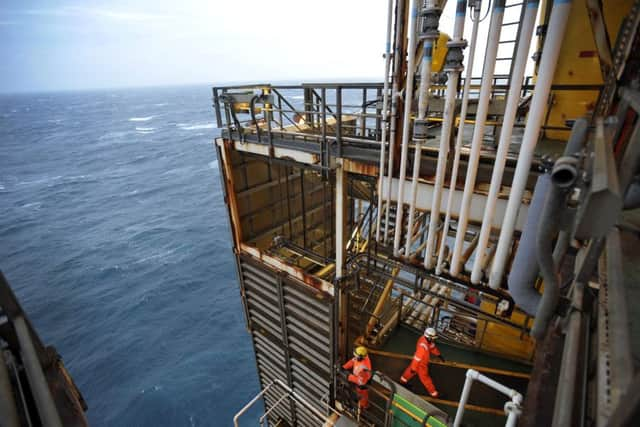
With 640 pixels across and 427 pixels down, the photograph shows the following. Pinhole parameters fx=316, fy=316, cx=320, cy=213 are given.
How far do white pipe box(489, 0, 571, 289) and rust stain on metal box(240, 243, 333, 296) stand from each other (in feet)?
13.0

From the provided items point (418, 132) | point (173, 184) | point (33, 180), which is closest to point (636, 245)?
point (418, 132)

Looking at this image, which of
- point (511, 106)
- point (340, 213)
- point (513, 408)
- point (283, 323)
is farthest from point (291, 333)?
point (511, 106)

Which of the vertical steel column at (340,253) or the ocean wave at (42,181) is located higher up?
the vertical steel column at (340,253)

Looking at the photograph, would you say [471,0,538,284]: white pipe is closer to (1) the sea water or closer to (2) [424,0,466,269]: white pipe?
(2) [424,0,466,269]: white pipe

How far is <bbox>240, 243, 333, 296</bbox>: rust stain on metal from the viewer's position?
295 inches

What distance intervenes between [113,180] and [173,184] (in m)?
9.69

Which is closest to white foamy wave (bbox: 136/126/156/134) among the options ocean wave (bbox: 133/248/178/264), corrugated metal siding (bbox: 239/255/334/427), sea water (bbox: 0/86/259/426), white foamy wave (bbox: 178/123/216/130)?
white foamy wave (bbox: 178/123/216/130)

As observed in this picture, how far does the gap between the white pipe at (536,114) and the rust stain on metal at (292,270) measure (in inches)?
156

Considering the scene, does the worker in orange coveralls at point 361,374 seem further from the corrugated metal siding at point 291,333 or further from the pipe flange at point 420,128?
the pipe flange at point 420,128

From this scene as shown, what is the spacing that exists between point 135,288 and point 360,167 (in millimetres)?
22636

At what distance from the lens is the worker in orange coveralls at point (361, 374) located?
7.06 meters

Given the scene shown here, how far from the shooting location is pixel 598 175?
1448 millimetres

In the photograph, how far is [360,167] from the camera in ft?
19.9

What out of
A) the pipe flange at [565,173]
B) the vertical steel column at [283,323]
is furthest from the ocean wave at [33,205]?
the pipe flange at [565,173]
